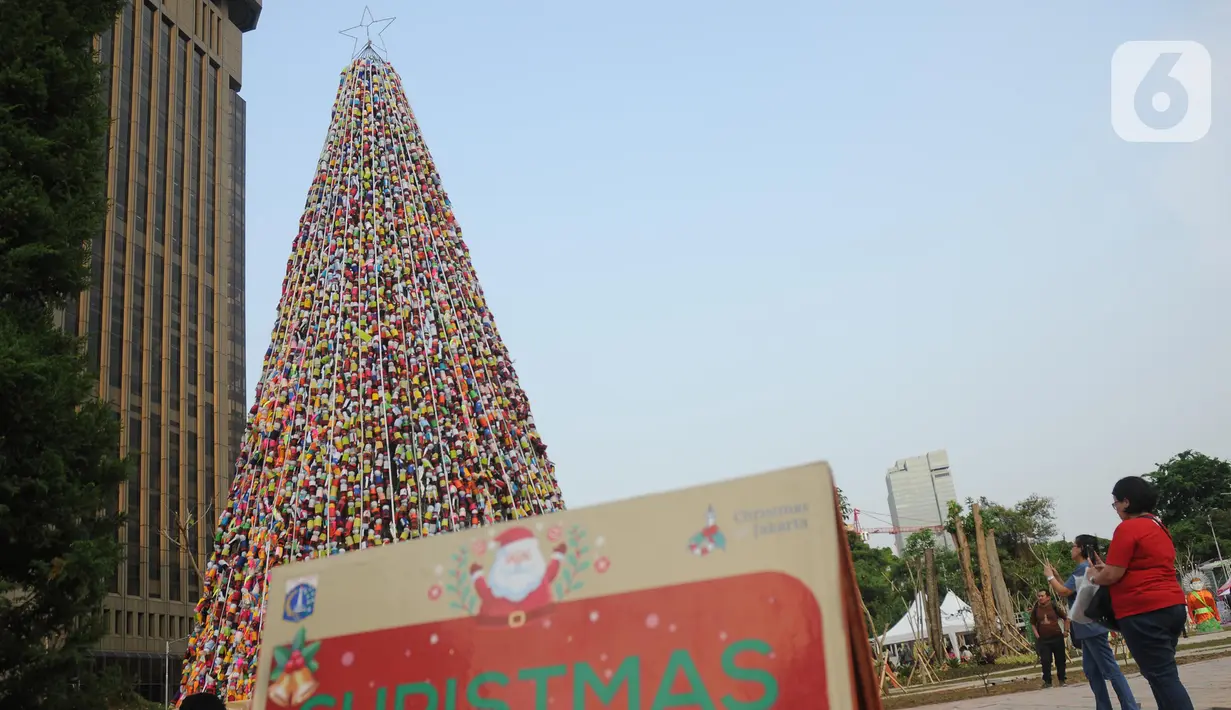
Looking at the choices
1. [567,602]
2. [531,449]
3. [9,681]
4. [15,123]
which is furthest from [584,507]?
[531,449]

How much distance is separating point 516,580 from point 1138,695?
7.50 m

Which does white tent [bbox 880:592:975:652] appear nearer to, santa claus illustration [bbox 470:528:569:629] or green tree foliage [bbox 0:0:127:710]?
green tree foliage [bbox 0:0:127:710]

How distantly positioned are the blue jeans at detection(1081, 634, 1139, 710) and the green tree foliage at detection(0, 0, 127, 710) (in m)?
6.07

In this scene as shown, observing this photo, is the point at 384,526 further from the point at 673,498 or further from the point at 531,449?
the point at 673,498

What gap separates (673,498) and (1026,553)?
5139cm

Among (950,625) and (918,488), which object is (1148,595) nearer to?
(950,625)

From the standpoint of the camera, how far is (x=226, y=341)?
156 feet

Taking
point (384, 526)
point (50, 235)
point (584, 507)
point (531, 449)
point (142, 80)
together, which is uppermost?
point (142, 80)

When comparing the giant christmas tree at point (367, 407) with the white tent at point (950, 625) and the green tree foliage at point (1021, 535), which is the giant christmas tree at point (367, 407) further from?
the green tree foliage at point (1021, 535)

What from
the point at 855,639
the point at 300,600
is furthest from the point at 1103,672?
the point at 300,600

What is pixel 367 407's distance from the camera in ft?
27.9

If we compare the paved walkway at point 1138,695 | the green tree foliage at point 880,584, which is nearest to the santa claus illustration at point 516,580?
the paved walkway at point 1138,695

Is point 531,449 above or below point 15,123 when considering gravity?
below

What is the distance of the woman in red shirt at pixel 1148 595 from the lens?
4496 mm
